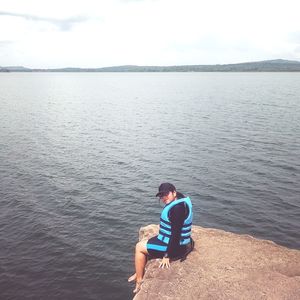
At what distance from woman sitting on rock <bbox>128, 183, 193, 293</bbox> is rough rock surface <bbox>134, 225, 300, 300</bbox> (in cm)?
36

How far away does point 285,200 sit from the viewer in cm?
2591

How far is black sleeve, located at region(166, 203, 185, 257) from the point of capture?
10.8 meters

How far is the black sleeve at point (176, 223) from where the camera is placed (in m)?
10.8

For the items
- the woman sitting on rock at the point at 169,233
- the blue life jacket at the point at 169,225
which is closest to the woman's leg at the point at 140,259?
the woman sitting on rock at the point at 169,233

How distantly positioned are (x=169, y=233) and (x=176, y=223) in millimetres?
503

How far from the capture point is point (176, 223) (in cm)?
1091

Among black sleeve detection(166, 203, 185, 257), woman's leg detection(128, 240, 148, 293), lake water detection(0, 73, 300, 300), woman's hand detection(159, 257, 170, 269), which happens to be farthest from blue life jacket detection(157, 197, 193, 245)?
lake water detection(0, 73, 300, 300)

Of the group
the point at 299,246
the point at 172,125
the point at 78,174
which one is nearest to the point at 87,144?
the point at 78,174

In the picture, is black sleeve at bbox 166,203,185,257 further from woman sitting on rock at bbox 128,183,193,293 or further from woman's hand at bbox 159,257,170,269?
woman's hand at bbox 159,257,170,269

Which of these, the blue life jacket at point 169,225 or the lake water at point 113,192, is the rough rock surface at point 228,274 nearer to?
the blue life jacket at point 169,225

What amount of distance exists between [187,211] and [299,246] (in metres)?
12.2

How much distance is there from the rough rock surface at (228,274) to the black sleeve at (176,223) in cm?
81

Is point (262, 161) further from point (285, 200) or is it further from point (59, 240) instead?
point (59, 240)

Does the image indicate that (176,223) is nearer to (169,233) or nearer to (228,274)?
(169,233)
